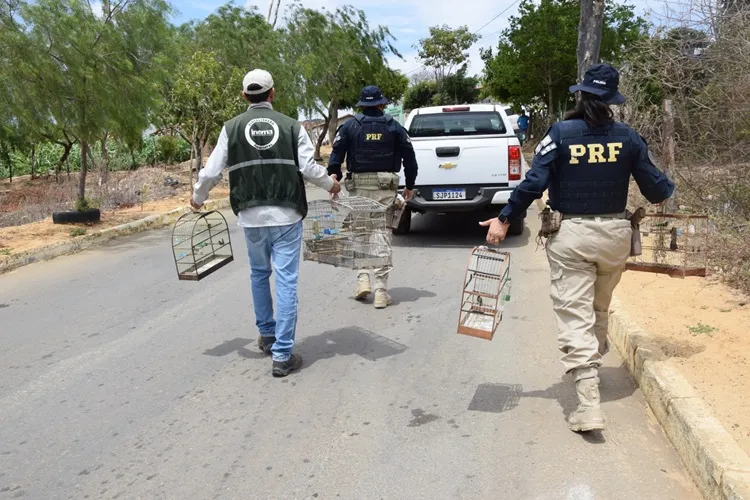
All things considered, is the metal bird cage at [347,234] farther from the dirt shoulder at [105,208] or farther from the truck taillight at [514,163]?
the dirt shoulder at [105,208]

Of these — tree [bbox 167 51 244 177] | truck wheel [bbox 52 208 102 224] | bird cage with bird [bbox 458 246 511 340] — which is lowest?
truck wheel [bbox 52 208 102 224]

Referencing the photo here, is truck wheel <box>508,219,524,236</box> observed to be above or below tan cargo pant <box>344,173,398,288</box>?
below

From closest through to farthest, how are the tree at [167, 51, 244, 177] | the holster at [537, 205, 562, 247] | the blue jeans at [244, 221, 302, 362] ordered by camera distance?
the holster at [537, 205, 562, 247] < the blue jeans at [244, 221, 302, 362] < the tree at [167, 51, 244, 177]

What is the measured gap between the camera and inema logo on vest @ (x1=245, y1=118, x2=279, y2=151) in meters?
4.88

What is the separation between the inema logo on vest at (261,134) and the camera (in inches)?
192

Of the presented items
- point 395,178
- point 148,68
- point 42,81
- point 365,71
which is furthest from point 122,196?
point 365,71

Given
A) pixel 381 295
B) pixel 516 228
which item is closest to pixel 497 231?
pixel 381 295

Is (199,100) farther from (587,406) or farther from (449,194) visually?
(587,406)

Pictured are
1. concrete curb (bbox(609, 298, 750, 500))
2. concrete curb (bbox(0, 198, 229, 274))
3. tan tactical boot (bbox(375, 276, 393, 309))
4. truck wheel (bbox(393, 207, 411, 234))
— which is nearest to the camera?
concrete curb (bbox(609, 298, 750, 500))

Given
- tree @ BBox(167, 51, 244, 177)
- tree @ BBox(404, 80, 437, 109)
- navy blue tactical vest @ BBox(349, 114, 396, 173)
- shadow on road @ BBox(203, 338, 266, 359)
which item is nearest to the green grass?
navy blue tactical vest @ BBox(349, 114, 396, 173)

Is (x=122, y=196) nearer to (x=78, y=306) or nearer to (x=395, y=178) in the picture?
(x=78, y=306)

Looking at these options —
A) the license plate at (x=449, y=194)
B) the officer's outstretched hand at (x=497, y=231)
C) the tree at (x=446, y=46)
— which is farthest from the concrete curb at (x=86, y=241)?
the tree at (x=446, y=46)

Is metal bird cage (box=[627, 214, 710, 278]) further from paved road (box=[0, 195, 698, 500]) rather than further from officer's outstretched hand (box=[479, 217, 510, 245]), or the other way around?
officer's outstretched hand (box=[479, 217, 510, 245])

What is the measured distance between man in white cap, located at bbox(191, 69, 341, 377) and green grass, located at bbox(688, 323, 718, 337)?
294 cm
